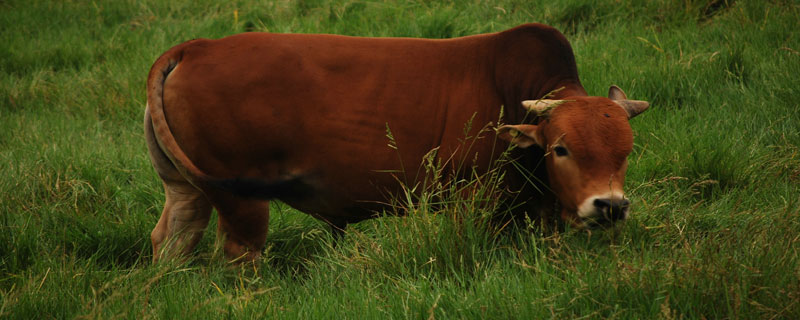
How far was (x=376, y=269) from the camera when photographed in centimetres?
337

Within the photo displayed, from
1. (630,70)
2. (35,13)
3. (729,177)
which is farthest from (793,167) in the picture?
(35,13)

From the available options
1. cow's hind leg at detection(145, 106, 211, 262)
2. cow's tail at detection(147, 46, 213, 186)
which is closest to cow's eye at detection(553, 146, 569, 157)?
cow's tail at detection(147, 46, 213, 186)

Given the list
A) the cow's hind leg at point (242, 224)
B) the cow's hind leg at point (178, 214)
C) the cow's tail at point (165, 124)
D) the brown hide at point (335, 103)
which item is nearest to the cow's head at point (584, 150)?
the brown hide at point (335, 103)

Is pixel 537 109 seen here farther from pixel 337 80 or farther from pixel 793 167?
pixel 793 167

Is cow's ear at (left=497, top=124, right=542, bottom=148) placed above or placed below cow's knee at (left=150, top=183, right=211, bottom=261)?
above

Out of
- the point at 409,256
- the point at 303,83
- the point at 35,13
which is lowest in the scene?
the point at 35,13

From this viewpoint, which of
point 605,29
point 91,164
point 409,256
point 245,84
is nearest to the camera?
point 409,256

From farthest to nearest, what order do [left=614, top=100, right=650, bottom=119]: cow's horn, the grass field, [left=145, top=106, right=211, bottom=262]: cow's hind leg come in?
[left=145, top=106, right=211, bottom=262]: cow's hind leg, [left=614, top=100, right=650, bottom=119]: cow's horn, the grass field

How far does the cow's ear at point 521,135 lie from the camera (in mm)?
3436

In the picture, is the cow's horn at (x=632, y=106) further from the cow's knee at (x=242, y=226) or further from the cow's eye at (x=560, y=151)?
the cow's knee at (x=242, y=226)

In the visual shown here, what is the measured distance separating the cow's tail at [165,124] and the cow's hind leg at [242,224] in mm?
208

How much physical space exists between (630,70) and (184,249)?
3.47m

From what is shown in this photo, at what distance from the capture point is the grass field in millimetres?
2797

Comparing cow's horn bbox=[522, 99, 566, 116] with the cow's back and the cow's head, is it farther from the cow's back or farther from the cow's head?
the cow's back
